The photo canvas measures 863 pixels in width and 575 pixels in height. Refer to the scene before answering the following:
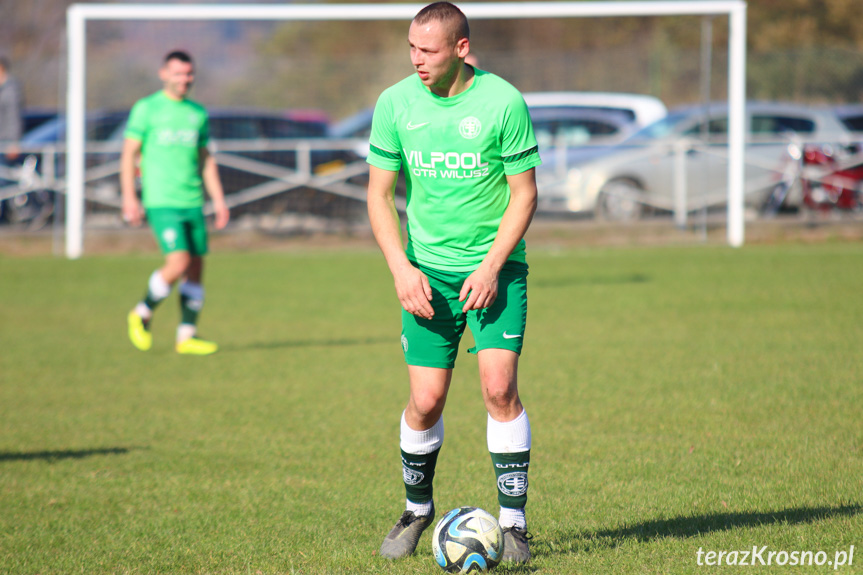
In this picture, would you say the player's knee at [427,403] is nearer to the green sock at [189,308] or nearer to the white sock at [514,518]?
the white sock at [514,518]

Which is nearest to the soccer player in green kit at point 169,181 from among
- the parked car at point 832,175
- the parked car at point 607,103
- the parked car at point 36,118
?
the parked car at point 607,103

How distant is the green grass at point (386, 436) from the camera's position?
3691mm

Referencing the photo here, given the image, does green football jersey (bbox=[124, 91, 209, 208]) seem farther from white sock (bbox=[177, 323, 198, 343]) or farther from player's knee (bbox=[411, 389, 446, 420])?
player's knee (bbox=[411, 389, 446, 420])

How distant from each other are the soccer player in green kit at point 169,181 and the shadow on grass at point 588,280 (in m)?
4.84

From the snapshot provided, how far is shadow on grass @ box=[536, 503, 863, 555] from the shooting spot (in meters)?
3.59

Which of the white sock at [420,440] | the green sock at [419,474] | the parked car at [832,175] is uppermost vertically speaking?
the parked car at [832,175]

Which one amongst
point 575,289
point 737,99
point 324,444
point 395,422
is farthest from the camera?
point 737,99

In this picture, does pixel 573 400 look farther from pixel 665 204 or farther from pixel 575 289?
pixel 665 204

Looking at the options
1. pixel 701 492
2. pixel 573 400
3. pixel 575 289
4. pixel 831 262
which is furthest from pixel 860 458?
pixel 831 262

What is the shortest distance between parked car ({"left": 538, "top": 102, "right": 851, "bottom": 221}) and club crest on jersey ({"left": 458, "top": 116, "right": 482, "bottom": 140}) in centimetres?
1369

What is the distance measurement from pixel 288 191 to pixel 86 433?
12.1 m

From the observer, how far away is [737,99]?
15.8 meters

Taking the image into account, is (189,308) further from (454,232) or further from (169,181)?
(454,232)

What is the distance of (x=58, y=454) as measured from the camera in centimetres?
519
